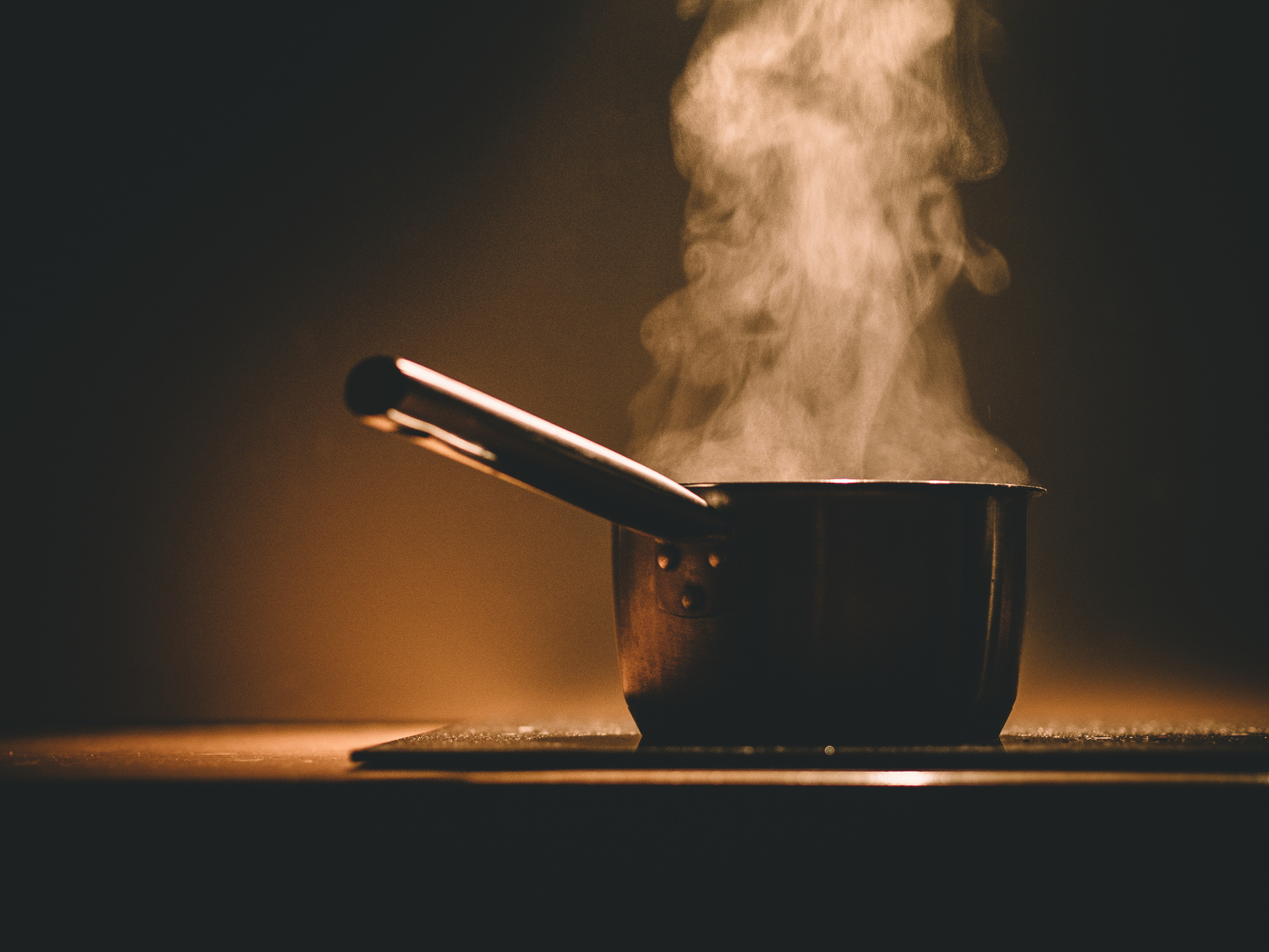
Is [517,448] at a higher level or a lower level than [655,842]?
higher

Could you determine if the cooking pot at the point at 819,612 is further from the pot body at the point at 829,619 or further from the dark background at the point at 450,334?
the dark background at the point at 450,334

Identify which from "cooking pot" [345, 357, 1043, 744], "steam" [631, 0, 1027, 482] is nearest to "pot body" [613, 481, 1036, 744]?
"cooking pot" [345, 357, 1043, 744]

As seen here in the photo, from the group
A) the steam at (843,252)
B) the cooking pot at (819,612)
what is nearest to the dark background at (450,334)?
the steam at (843,252)

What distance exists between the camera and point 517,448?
34 centimetres

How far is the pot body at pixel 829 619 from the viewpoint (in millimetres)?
406

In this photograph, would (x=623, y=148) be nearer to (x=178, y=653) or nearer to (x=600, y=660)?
(x=600, y=660)

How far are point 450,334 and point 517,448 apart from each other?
0.44 metres

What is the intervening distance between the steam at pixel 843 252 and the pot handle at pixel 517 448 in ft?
1.04

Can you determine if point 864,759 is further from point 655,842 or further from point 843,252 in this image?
point 843,252

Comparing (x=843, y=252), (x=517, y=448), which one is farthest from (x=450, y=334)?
(x=517, y=448)

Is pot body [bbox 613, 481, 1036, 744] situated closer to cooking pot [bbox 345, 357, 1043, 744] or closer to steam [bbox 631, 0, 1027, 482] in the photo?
cooking pot [bbox 345, 357, 1043, 744]

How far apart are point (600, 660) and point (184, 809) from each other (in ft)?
1.35

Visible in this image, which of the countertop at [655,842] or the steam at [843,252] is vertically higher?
the steam at [843,252]

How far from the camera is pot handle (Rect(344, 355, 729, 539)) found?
299 millimetres
